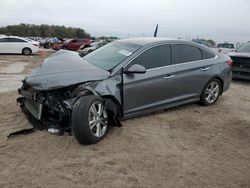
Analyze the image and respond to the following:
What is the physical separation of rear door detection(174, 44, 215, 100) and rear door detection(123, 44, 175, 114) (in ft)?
0.69

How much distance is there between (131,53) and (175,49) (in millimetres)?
1118

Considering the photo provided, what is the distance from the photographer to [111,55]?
5965mm

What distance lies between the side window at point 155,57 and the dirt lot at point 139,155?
100 cm

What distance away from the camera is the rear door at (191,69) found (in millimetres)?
6285

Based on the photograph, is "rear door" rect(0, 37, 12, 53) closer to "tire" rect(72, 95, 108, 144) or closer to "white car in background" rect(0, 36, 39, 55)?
"white car in background" rect(0, 36, 39, 55)

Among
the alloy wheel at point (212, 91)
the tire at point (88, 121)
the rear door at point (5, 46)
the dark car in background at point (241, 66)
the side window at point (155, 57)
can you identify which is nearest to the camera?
the tire at point (88, 121)

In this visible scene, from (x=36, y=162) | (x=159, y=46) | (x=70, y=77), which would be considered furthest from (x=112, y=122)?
(x=159, y=46)

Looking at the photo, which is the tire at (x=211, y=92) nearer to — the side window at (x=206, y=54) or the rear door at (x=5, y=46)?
the side window at (x=206, y=54)

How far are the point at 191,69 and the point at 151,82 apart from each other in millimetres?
1223

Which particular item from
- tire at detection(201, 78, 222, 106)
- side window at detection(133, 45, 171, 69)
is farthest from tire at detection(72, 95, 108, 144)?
tire at detection(201, 78, 222, 106)

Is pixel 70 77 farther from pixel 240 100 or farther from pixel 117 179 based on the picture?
pixel 240 100

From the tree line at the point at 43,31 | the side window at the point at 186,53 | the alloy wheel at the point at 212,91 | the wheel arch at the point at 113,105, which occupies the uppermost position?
the side window at the point at 186,53

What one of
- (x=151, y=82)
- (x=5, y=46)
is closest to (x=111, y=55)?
(x=151, y=82)

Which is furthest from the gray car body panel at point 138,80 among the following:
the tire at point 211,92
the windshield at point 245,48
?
the windshield at point 245,48
